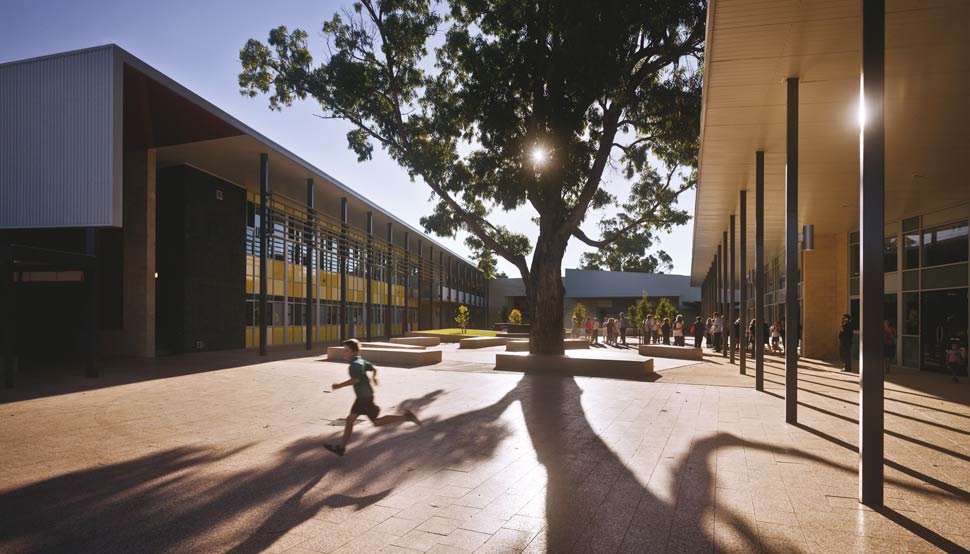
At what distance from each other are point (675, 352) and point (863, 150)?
17156 millimetres

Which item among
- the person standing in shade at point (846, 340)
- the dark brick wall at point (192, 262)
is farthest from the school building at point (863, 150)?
the dark brick wall at point (192, 262)

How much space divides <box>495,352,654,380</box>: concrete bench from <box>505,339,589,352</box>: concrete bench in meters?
6.02

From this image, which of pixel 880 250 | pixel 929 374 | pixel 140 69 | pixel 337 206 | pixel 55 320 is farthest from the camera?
pixel 337 206

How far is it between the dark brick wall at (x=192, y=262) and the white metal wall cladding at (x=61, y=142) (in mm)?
6369

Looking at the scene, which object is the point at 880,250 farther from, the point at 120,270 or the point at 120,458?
the point at 120,270

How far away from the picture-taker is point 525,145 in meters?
17.8

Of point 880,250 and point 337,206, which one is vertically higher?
point 337,206

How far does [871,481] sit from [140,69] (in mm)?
17195

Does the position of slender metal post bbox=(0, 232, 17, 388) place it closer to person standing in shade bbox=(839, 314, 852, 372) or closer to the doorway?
person standing in shade bbox=(839, 314, 852, 372)

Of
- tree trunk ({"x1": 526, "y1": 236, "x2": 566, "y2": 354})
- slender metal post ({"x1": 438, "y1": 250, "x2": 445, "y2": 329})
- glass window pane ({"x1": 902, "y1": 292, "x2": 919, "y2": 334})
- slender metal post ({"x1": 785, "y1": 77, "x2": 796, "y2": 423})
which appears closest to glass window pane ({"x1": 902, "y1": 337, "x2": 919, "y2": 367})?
glass window pane ({"x1": 902, "y1": 292, "x2": 919, "y2": 334})

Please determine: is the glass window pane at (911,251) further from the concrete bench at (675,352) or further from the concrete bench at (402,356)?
the concrete bench at (402,356)

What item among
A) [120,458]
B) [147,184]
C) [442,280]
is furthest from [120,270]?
[442,280]

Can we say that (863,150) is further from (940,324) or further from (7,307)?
(940,324)

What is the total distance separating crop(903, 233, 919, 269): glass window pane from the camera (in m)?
17.9
